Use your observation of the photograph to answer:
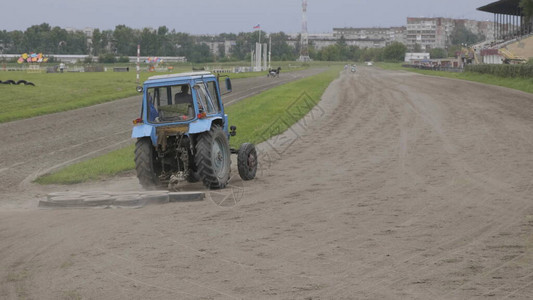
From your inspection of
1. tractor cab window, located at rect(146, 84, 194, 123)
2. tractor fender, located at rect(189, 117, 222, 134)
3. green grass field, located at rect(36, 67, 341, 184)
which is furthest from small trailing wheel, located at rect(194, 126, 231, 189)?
green grass field, located at rect(36, 67, 341, 184)

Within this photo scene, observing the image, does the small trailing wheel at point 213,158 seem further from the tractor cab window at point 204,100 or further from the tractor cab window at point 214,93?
the tractor cab window at point 214,93

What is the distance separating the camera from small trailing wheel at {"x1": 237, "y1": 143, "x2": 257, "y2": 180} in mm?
13969

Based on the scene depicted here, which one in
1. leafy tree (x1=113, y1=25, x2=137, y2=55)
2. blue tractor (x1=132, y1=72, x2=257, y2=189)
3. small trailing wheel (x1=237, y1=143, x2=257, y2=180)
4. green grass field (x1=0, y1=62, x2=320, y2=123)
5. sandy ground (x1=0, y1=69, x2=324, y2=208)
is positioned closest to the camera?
blue tractor (x1=132, y1=72, x2=257, y2=189)

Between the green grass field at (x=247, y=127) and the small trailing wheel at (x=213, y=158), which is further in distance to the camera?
the green grass field at (x=247, y=127)

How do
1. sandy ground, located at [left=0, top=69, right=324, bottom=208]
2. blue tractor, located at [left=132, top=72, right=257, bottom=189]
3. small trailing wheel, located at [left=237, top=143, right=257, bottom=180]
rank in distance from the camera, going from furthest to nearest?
sandy ground, located at [left=0, top=69, right=324, bottom=208] < small trailing wheel, located at [left=237, top=143, right=257, bottom=180] < blue tractor, located at [left=132, top=72, right=257, bottom=189]

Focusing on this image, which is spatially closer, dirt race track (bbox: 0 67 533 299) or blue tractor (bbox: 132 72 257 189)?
dirt race track (bbox: 0 67 533 299)

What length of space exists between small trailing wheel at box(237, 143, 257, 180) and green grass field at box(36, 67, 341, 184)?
10.6ft

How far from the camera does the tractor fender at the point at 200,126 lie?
12.7 meters

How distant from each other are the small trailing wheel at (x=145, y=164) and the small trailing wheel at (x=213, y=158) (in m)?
0.84

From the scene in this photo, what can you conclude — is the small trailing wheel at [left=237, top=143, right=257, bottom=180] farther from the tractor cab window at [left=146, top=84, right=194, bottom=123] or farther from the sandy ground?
the sandy ground

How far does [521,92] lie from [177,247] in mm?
33518

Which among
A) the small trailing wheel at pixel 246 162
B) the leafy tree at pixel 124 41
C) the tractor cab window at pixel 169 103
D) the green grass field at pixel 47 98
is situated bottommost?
the small trailing wheel at pixel 246 162

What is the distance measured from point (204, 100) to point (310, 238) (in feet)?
18.0

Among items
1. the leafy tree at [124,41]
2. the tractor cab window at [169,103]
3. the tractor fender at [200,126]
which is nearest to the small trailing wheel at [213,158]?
the tractor fender at [200,126]
